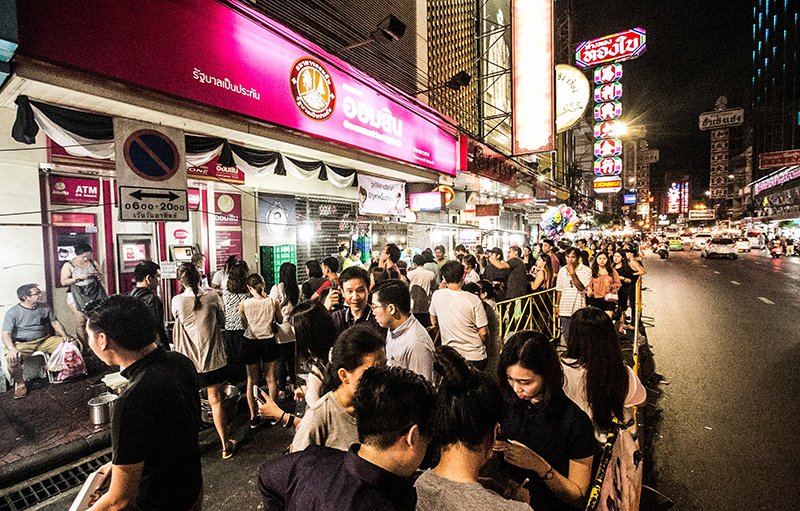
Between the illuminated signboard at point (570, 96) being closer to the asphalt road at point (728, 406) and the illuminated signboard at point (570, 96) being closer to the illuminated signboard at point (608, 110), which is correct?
the asphalt road at point (728, 406)

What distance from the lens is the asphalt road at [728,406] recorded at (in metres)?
3.78

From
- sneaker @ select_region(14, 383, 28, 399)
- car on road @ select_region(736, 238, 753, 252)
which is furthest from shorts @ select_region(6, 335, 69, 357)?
car on road @ select_region(736, 238, 753, 252)

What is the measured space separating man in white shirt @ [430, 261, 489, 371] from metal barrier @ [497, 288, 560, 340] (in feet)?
10.3

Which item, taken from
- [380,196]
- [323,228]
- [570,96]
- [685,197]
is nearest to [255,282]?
[380,196]

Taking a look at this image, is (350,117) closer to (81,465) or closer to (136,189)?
(136,189)

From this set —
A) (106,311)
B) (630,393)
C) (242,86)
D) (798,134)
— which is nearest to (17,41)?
(242,86)

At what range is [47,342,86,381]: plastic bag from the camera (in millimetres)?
6316

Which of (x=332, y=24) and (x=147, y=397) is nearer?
(x=147, y=397)

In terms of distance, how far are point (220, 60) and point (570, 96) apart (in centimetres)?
1518

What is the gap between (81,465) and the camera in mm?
4297

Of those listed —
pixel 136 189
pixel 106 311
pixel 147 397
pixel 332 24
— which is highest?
pixel 332 24

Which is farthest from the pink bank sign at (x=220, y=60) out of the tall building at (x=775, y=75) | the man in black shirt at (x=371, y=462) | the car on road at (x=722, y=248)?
the tall building at (x=775, y=75)

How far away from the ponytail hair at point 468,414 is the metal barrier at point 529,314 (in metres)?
6.03

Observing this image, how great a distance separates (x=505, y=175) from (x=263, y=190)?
8810 mm
